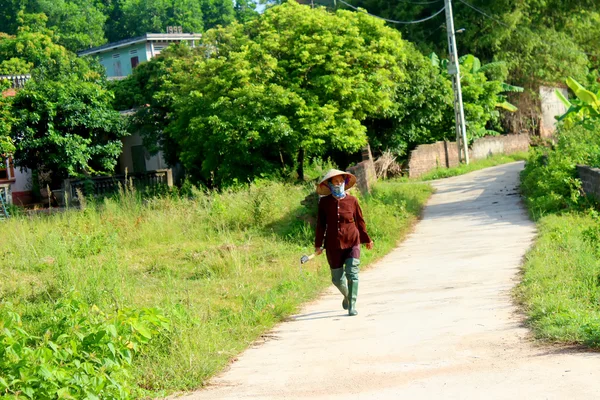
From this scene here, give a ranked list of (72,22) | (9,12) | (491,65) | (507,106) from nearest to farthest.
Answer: (491,65)
(507,106)
(72,22)
(9,12)

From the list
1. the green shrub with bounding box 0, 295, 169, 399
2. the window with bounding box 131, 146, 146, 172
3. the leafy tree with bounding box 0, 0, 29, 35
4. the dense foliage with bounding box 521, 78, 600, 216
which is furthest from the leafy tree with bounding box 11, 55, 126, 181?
the leafy tree with bounding box 0, 0, 29, 35

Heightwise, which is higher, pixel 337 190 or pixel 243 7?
pixel 243 7

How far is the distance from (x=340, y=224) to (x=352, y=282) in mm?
752

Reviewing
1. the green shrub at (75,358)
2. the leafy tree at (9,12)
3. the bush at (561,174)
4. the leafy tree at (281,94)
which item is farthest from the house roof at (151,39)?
the green shrub at (75,358)

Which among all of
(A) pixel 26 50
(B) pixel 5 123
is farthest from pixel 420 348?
(A) pixel 26 50

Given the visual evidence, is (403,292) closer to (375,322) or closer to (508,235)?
(375,322)

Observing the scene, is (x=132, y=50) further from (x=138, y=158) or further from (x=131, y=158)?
(x=138, y=158)

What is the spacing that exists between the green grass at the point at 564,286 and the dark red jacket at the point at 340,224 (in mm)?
2151

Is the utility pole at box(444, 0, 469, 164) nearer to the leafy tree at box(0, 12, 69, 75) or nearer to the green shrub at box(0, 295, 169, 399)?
the green shrub at box(0, 295, 169, 399)

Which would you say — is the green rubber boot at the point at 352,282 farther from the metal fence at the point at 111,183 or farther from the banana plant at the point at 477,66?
the banana plant at the point at 477,66

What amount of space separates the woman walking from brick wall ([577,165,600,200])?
857 cm

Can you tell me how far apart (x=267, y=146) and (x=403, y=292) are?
17664 millimetres

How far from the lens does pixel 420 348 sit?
8477 millimetres

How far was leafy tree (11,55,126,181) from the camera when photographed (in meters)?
35.8
